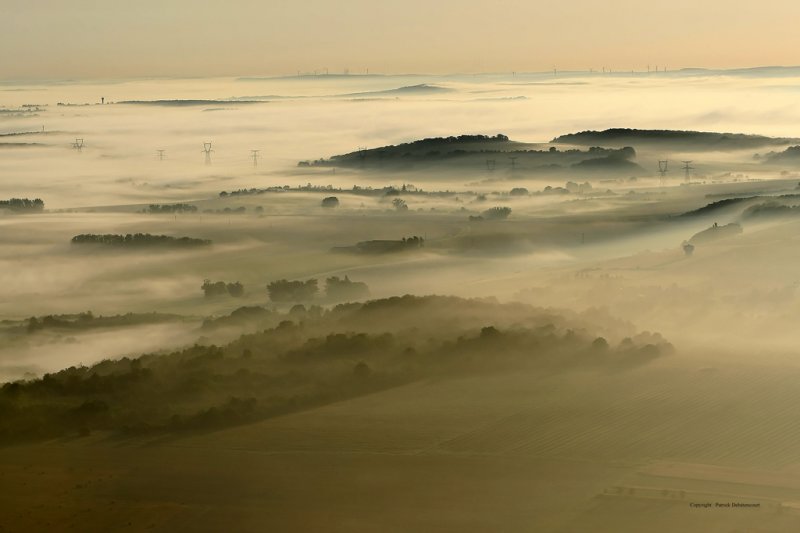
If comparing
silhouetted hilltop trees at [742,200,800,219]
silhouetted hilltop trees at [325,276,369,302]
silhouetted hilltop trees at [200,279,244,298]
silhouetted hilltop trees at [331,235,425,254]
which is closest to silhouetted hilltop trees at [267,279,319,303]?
silhouetted hilltop trees at [325,276,369,302]

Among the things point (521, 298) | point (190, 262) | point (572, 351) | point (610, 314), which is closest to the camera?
point (572, 351)

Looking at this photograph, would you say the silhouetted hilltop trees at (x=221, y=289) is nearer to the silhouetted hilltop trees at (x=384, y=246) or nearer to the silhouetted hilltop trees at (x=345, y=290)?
the silhouetted hilltop trees at (x=345, y=290)

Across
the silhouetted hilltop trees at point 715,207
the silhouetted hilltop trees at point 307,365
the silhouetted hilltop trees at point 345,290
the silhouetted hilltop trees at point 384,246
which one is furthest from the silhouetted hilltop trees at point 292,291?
the silhouetted hilltop trees at point 715,207

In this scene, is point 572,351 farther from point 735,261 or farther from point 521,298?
point 735,261

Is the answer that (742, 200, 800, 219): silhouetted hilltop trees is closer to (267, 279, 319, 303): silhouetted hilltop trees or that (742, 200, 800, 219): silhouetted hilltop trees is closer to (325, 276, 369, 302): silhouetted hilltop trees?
(325, 276, 369, 302): silhouetted hilltop trees

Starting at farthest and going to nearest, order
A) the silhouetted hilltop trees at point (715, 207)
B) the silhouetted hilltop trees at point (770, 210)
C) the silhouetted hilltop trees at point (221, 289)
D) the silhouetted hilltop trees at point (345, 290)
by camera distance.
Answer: the silhouetted hilltop trees at point (715, 207) → the silhouetted hilltop trees at point (770, 210) → the silhouetted hilltop trees at point (221, 289) → the silhouetted hilltop trees at point (345, 290)

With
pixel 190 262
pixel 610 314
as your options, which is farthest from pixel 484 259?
pixel 610 314
